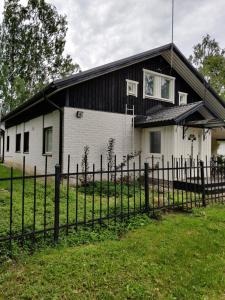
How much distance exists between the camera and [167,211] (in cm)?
547

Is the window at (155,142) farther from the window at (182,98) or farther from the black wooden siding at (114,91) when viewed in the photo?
the window at (182,98)

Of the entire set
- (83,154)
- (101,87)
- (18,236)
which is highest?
(101,87)

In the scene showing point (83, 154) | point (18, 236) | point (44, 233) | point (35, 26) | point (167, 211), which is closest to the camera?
point (18, 236)

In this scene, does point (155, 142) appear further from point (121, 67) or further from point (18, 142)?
point (18, 142)

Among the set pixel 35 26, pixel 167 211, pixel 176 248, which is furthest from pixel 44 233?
pixel 35 26

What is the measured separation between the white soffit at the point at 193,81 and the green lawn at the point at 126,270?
9.68 meters

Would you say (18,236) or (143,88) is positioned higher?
(143,88)

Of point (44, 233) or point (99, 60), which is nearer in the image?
point (44, 233)

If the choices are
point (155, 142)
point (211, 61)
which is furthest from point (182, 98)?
point (211, 61)

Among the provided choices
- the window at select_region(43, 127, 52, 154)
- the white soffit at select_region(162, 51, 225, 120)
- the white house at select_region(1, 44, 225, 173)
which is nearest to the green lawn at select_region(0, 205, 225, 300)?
the white house at select_region(1, 44, 225, 173)

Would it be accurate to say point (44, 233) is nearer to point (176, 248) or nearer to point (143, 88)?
point (176, 248)

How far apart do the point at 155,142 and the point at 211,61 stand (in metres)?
17.4

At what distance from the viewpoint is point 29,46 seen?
75.6 feet

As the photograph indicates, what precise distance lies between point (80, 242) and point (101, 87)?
726cm
